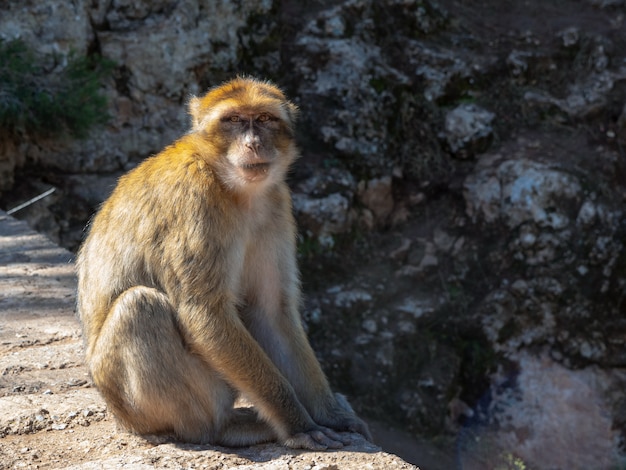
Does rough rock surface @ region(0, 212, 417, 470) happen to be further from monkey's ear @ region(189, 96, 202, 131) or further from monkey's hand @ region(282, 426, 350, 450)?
monkey's ear @ region(189, 96, 202, 131)

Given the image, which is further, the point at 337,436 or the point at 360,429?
the point at 360,429

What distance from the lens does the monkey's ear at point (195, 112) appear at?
369cm

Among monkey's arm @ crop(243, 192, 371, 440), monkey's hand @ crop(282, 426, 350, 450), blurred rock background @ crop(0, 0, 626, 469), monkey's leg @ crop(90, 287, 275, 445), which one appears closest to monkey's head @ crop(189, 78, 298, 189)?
monkey's arm @ crop(243, 192, 371, 440)

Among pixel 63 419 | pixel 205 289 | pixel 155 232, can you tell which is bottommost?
pixel 63 419

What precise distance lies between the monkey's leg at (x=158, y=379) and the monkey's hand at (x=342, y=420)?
352 millimetres

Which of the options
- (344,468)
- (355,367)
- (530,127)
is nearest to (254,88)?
(344,468)

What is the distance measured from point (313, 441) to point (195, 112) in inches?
60.4

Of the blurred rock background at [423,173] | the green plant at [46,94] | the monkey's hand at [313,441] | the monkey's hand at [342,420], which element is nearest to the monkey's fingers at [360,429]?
the monkey's hand at [342,420]

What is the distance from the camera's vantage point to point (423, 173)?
8641mm

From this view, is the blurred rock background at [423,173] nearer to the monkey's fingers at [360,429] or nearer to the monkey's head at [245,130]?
the monkey's fingers at [360,429]

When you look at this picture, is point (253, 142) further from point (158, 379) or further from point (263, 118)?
point (158, 379)

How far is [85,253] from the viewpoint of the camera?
374 centimetres

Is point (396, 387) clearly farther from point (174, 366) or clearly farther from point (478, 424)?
point (174, 366)

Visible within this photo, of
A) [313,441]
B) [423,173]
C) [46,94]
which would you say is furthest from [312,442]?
[423,173]
